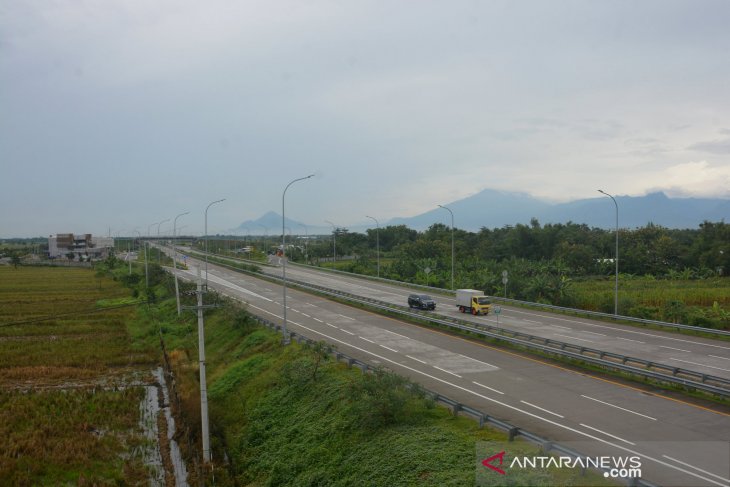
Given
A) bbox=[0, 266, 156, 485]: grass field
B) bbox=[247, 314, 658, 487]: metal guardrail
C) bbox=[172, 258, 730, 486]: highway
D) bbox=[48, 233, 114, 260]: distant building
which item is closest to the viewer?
bbox=[247, 314, 658, 487]: metal guardrail

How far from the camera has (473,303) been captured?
44.5 metres

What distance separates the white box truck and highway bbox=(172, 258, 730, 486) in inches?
267

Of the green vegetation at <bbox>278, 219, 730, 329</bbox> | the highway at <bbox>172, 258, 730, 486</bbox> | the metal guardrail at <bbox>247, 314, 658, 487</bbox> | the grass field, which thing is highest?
the green vegetation at <bbox>278, 219, 730, 329</bbox>

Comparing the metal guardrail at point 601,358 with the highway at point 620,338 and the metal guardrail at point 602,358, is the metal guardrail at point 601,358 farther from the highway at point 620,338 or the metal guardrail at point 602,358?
the highway at point 620,338

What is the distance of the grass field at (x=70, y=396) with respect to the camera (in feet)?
77.5

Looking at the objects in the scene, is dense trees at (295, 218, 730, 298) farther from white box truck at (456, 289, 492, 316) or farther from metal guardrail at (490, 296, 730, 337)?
white box truck at (456, 289, 492, 316)

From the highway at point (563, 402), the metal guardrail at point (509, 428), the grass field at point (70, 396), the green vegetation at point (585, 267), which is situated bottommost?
the grass field at point (70, 396)

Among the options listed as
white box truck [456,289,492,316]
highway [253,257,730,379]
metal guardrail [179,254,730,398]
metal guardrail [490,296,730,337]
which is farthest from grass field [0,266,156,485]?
metal guardrail [490,296,730,337]

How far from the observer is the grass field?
23625mm

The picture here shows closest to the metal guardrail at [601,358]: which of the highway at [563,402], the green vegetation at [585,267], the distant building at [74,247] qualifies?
the highway at [563,402]

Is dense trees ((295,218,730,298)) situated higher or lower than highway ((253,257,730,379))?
higher

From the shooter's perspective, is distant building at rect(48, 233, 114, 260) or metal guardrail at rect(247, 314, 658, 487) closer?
metal guardrail at rect(247, 314, 658, 487)

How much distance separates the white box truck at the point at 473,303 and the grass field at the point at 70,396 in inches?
944

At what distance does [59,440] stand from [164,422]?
17.2 feet
